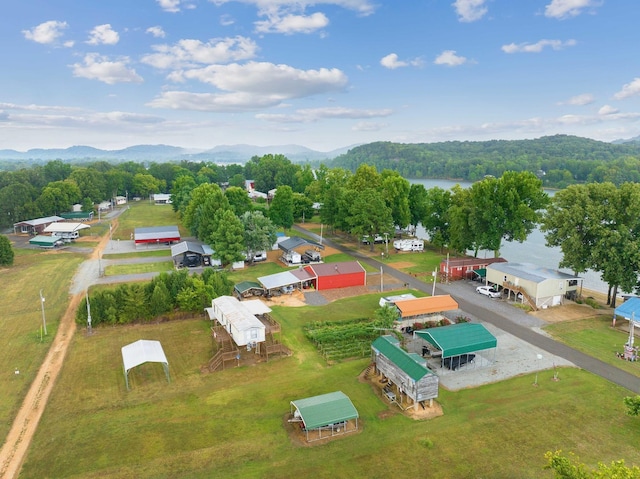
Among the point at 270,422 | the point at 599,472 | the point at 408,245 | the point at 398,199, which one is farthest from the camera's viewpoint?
the point at 398,199

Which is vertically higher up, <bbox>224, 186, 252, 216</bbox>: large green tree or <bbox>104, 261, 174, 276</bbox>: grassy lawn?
<bbox>224, 186, 252, 216</bbox>: large green tree

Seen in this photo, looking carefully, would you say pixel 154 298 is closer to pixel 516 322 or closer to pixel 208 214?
pixel 208 214

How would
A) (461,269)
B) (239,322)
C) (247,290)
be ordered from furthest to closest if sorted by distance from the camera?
(461,269), (247,290), (239,322)

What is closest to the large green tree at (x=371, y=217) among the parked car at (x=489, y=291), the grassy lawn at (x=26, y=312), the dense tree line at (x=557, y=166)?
the parked car at (x=489, y=291)

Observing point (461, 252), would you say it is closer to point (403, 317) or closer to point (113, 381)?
point (403, 317)

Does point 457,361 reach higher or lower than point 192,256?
lower

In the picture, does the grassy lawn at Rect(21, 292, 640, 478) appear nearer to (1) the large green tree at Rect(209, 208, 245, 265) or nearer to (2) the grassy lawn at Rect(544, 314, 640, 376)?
(2) the grassy lawn at Rect(544, 314, 640, 376)

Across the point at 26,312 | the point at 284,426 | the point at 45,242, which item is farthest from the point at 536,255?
the point at 45,242

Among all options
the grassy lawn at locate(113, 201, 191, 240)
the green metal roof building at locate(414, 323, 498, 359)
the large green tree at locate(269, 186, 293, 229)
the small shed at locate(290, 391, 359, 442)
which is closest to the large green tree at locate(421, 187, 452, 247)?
the large green tree at locate(269, 186, 293, 229)
